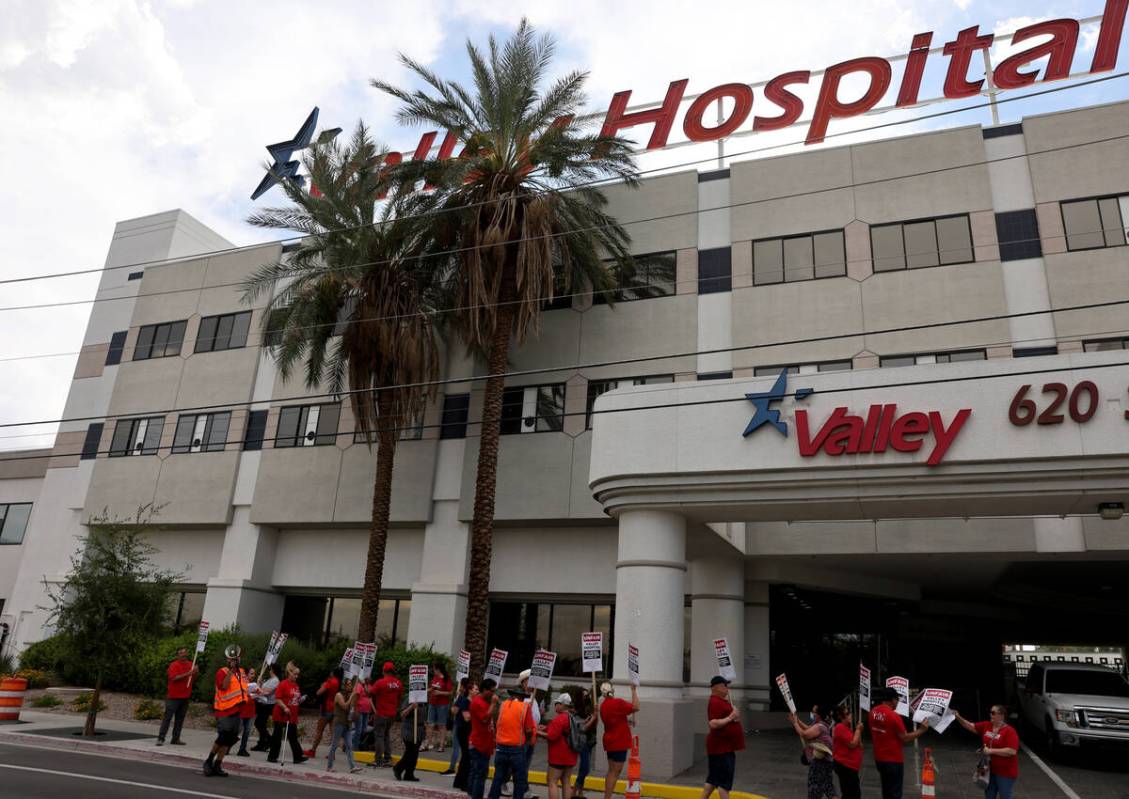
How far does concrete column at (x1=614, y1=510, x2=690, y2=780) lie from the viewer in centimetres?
1451

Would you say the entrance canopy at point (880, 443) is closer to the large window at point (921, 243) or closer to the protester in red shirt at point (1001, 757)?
the protester in red shirt at point (1001, 757)

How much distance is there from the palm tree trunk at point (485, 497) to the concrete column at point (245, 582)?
32.4ft

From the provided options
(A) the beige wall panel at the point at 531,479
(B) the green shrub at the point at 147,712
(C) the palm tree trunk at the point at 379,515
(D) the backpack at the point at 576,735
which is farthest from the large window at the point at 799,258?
(B) the green shrub at the point at 147,712

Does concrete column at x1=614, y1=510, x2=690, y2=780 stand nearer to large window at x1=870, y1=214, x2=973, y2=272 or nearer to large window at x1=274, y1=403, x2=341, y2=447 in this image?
large window at x1=870, y1=214, x2=973, y2=272

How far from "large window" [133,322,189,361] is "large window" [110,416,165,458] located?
2723 mm

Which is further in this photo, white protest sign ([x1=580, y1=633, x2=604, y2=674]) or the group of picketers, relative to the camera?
white protest sign ([x1=580, y1=633, x2=604, y2=674])

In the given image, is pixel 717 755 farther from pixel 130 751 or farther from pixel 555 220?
pixel 555 220

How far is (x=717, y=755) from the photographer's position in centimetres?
1112

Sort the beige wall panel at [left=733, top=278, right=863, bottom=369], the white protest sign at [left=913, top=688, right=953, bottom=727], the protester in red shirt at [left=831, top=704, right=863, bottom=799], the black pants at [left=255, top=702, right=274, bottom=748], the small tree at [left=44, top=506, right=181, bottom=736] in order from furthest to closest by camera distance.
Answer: the beige wall panel at [left=733, top=278, right=863, bottom=369] → the small tree at [left=44, top=506, right=181, bottom=736] → the black pants at [left=255, top=702, right=274, bottom=748] → the protester in red shirt at [left=831, top=704, right=863, bottom=799] → the white protest sign at [left=913, top=688, right=953, bottom=727]

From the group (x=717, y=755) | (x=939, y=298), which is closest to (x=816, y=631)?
(x=939, y=298)

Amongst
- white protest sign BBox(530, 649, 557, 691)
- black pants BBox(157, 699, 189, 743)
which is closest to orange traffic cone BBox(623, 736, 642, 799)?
white protest sign BBox(530, 649, 557, 691)

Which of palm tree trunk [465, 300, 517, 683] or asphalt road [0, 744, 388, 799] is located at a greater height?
palm tree trunk [465, 300, 517, 683]

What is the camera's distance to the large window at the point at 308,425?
93.4 feet

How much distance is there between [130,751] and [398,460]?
12.2m
